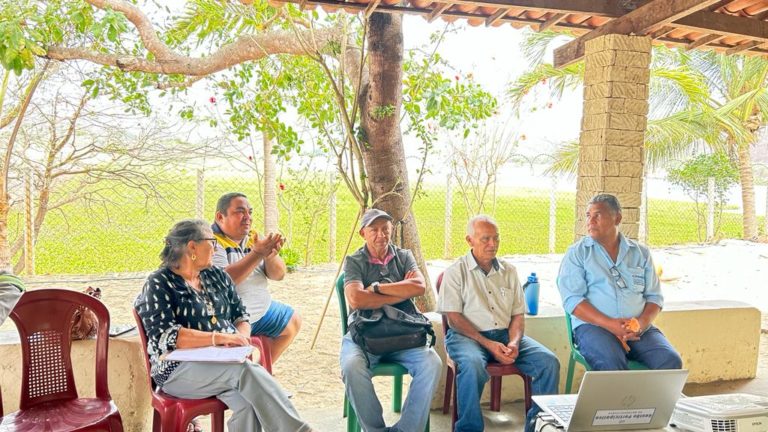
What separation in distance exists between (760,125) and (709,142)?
1421 millimetres

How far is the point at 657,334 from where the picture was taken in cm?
343

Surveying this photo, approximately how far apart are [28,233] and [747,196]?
13.0 metres

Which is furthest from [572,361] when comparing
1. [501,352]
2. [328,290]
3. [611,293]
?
[328,290]

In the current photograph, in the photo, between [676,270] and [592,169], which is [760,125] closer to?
[676,270]

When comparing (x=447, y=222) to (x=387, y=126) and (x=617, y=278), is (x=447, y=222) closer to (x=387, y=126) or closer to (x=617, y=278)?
(x=387, y=126)

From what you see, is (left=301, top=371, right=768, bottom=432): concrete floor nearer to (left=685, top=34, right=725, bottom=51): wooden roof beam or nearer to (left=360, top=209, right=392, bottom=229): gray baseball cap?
(left=360, top=209, right=392, bottom=229): gray baseball cap

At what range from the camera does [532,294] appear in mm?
3768

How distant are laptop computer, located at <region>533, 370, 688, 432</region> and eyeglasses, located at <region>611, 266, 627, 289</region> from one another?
1391mm

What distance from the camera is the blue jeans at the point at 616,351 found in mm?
3201

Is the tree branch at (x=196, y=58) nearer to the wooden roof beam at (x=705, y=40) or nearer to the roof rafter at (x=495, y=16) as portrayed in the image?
the roof rafter at (x=495, y=16)

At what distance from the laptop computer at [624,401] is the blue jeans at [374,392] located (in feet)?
3.11

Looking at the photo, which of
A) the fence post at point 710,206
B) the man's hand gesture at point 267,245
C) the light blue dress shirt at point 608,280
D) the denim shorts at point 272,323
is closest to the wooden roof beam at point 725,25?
the light blue dress shirt at point 608,280

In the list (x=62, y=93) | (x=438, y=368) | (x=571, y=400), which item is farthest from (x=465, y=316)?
(x=62, y=93)

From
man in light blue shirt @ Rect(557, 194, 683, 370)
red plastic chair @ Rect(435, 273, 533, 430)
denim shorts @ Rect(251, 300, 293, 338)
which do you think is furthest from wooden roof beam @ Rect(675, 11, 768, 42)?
denim shorts @ Rect(251, 300, 293, 338)
